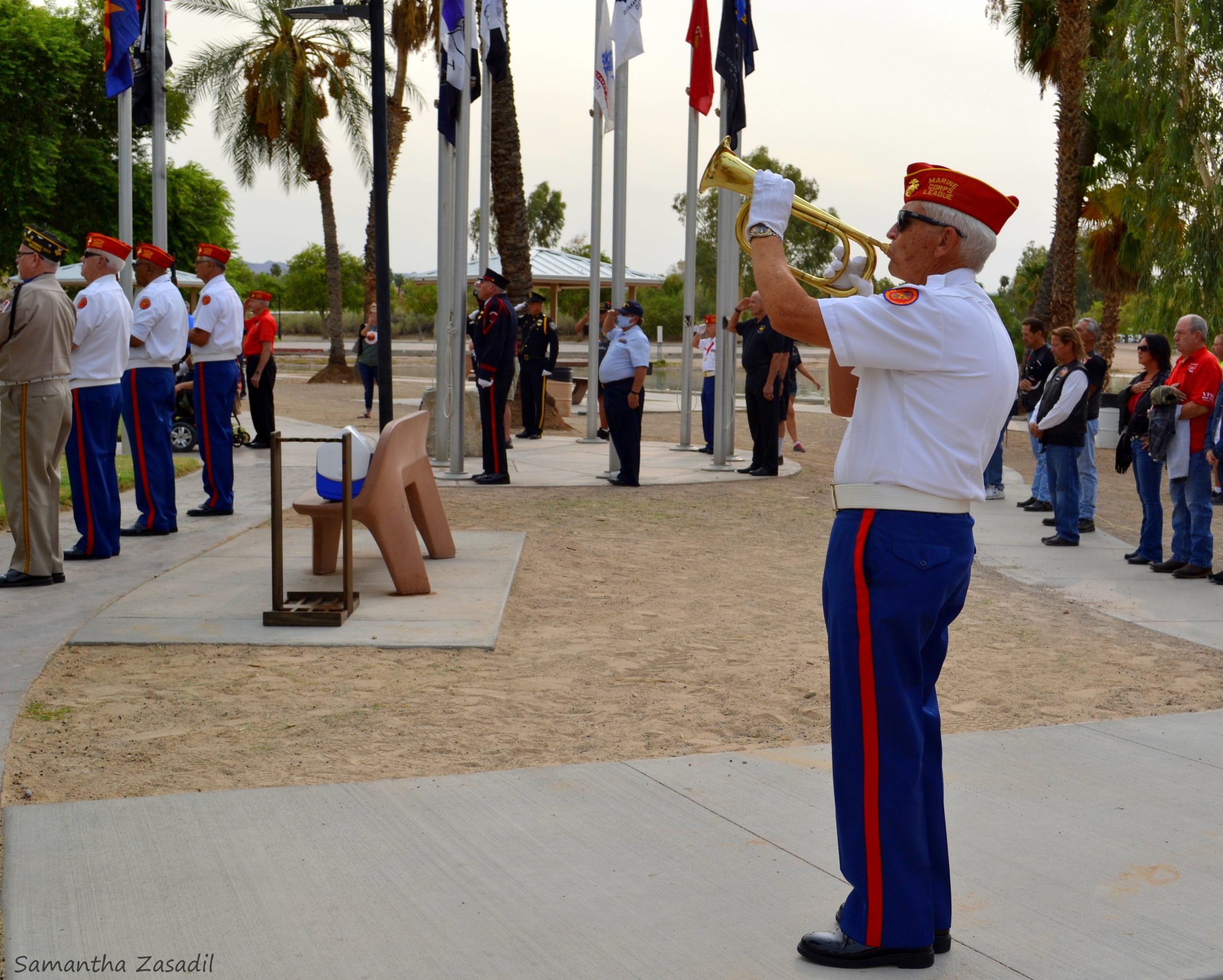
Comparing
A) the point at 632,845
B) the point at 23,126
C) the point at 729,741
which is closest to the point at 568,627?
the point at 729,741

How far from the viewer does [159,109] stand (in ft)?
48.5

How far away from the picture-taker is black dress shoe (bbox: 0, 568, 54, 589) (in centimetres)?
771

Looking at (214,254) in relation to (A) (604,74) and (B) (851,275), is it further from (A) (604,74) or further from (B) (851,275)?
(B) (851,275)

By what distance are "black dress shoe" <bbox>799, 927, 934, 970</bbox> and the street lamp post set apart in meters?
7.62

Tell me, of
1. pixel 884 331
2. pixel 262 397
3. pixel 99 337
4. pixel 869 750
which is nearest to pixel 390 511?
pixel 99 337

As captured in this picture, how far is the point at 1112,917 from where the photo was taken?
11.4 ft

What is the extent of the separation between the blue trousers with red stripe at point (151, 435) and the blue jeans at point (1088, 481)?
7.38 meters

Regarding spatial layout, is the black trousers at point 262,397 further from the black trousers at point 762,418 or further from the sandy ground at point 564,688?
the sandy ground at point 564,688

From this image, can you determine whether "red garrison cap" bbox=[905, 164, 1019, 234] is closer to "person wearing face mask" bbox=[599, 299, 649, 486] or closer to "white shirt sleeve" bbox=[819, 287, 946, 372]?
"white shirt sleeve" bbox=[819, 287, 946, 372]

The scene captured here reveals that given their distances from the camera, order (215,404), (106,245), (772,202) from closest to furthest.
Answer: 1. (772,202)
2. (106,245)
3. (215,404)

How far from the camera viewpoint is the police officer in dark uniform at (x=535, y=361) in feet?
59.2

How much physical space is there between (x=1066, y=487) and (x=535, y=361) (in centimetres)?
894

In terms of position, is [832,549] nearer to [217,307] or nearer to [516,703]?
[516,703]

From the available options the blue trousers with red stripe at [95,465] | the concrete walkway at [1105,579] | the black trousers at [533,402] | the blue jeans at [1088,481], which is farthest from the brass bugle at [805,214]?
the black trousers at [533,402]
